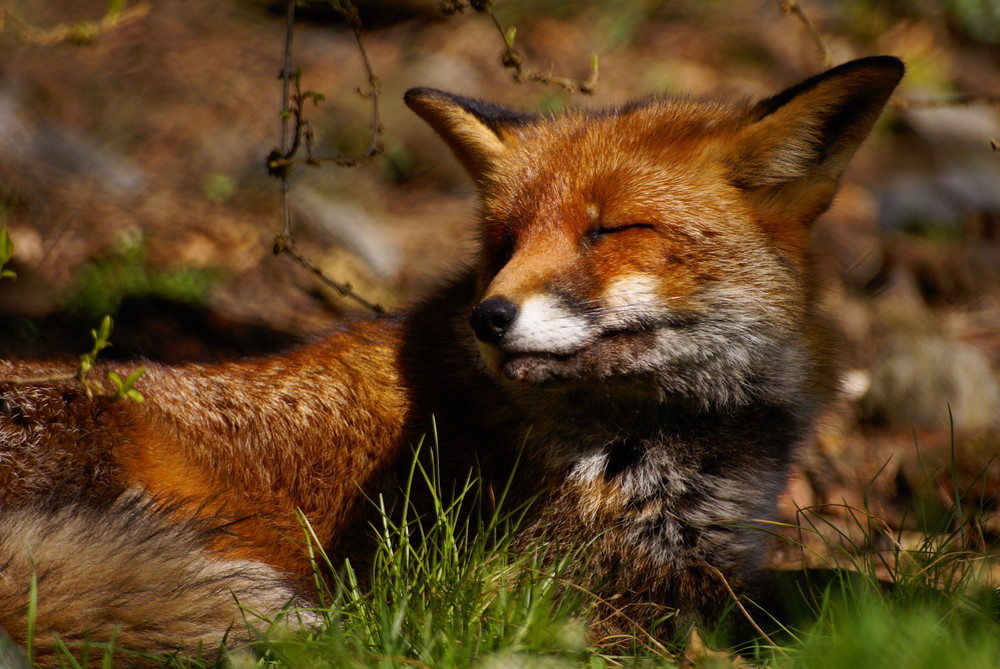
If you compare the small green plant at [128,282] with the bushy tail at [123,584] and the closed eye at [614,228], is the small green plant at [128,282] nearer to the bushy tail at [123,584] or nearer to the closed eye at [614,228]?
the bushy tail at [123,584]

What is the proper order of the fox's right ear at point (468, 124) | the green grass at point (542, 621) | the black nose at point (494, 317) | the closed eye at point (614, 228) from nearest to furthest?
the green grass at point (542, 621), the black nose at point (494, 317), the closed eye at point (614, 228), the fox's right ear at point (468, 124)

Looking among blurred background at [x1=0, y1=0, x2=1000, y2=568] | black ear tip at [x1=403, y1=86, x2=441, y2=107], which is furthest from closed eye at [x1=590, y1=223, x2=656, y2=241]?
blurred background at [x1=0, y1=0, x2=1000, y2=568]

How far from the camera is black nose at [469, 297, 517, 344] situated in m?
2.86

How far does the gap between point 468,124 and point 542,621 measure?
211cm

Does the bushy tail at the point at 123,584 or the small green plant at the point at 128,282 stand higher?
the small green plant at the point at 128,282

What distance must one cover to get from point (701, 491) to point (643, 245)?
98cm

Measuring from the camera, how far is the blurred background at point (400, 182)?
5977 millimetres

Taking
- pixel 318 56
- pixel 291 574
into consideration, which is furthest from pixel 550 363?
pixel 318 56

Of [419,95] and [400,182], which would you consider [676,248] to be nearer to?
[419,95]

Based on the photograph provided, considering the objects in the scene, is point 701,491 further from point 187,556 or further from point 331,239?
point 331,239

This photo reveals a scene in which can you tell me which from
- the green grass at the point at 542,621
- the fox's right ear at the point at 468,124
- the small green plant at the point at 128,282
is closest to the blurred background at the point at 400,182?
the small green plant at the point at 128,282

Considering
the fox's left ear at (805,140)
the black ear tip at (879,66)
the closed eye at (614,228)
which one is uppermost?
the black ear tip at (879,66)

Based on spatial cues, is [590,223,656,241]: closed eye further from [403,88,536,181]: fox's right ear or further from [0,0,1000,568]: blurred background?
[0,0,1000,568]: blurred background

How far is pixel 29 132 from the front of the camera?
718cm
